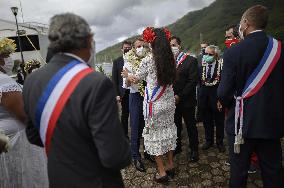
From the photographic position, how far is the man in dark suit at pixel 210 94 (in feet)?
16.1

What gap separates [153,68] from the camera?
377 cm

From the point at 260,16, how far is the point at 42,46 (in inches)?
838

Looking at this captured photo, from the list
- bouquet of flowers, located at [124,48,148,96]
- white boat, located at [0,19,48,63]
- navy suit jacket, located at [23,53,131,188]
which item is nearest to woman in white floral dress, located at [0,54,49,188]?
navy suit jacket, located at [23,53,131,188]

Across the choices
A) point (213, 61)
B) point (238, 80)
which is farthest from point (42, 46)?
point (238, 80)

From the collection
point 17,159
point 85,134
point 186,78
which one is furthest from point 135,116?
point 85,134

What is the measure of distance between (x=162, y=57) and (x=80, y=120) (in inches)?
86.9

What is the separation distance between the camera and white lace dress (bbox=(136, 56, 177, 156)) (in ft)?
12.7

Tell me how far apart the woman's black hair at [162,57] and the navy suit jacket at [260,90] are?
3.40 feet

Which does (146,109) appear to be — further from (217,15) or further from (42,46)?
(217,15)

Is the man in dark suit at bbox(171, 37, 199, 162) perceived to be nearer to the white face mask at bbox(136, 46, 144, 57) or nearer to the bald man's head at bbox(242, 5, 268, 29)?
the white face mask at bbox(136, 46, 144, 57)

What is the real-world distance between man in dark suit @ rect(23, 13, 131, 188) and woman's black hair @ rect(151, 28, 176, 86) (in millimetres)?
1959

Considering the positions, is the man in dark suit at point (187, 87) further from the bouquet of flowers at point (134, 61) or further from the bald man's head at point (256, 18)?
the bald man's head at point (256, 18)

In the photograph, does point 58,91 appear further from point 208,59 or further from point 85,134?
point 208,59

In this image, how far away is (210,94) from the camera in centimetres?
497
